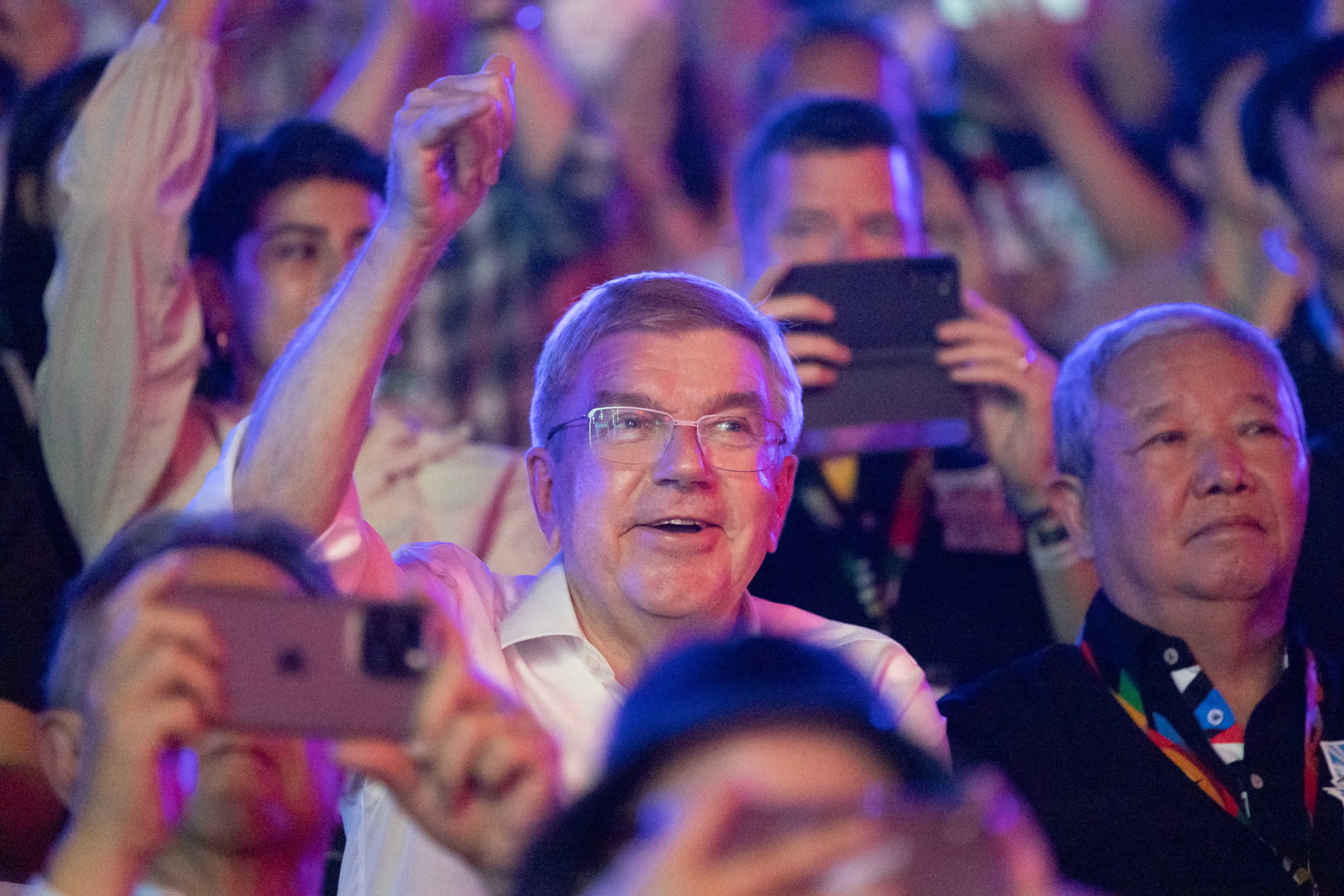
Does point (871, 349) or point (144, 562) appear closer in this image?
point (144, 562)

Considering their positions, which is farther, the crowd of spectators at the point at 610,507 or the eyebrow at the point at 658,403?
the eyebrow at the point at 658,403

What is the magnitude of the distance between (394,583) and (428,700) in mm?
838

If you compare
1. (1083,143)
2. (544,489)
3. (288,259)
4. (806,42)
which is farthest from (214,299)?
(1083,143)

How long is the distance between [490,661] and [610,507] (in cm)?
28

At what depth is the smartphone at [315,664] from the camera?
1.32 m

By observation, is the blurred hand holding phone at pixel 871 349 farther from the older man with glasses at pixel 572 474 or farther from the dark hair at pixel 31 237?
the dark hair at pixel 31 237

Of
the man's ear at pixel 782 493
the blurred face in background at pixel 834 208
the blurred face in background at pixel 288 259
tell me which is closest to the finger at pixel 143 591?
the man's ear at pixel 782 493

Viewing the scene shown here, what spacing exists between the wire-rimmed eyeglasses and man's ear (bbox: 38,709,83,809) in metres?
0.82

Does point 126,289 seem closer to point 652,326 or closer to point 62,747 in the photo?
point 652,326

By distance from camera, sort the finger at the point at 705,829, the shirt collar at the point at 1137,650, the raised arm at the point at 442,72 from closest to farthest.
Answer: the finger at the point at 705,829, the shirt collar at the point at 1137,650, the raised arm at the point at 442,72

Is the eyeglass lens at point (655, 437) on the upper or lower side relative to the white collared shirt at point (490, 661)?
upper

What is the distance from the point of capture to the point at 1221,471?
249cm

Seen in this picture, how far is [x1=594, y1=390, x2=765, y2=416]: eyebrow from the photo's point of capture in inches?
87.0

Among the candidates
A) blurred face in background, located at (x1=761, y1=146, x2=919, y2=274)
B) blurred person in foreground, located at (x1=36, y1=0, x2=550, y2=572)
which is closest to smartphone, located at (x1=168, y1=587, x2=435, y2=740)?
blurred person in foreground, located at (x1=36, y1=0, x2=550, y2=572)
